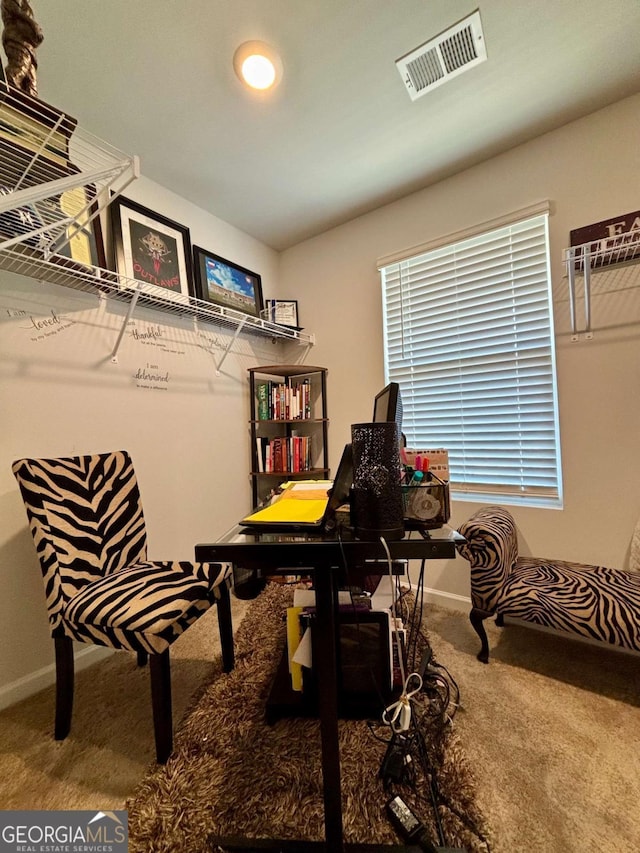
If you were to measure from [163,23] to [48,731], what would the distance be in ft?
8.81

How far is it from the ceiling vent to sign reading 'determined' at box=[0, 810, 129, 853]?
278cm

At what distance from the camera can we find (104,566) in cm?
140

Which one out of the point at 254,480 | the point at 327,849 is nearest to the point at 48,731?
the point at 327,849

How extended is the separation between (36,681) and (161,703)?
34.8 inches

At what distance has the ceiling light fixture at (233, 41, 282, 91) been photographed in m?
1.35

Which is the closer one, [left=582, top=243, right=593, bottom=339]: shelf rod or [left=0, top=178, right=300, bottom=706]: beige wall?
[left=0, top=178, right=300, bottom=706]: beige wall

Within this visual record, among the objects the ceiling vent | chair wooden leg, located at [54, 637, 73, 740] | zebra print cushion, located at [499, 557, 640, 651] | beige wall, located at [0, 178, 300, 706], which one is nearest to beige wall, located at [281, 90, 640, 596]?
zebra print cushion, located at [499, 557, 640, 651]

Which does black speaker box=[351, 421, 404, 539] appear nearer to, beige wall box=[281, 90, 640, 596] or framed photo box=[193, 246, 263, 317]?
beige wall box=[281, 90, 640, 596]

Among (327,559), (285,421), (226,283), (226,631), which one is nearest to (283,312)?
(226,283)

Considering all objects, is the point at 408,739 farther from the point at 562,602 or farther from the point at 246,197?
the point at 246,197

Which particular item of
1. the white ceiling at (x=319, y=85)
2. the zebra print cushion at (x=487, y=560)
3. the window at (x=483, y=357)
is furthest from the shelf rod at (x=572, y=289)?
the zebra print cushion at (x=487, y=560)

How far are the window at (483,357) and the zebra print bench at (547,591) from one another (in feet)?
1.36

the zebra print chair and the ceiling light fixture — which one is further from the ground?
the ceiling light fixture

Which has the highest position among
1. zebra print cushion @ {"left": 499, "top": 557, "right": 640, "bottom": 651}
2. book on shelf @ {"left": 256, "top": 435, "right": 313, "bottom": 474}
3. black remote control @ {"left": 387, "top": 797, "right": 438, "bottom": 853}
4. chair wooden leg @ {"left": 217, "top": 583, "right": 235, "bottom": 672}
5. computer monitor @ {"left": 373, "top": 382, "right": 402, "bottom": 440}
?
computer monitor @ {"left": 373, "top": 382, "right": 402, "bottom": 440}
